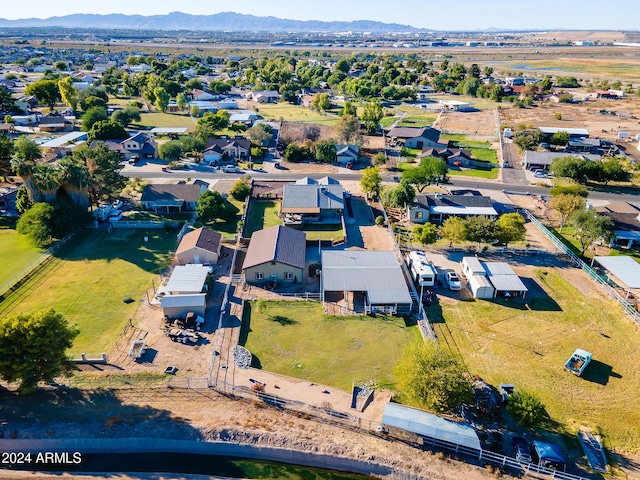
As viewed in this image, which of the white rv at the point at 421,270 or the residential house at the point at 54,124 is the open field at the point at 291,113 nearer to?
the residential house at the point at 54,124

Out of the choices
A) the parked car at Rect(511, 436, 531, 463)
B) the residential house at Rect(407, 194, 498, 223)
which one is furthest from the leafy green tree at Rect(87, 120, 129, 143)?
the parked car at Rect(511, 436, 531, 463)

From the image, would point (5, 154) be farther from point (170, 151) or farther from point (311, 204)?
point (311, 204)

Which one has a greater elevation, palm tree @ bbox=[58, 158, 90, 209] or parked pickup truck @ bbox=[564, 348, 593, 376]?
palm tree @ bbox=[58, 158, 90, 209]

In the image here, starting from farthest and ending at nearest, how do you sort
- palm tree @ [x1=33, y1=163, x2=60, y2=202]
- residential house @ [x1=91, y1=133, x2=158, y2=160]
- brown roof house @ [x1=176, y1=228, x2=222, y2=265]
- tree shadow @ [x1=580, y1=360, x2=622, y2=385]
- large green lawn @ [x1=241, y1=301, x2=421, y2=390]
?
residential house @ [x1=91, y1=133, x2=158, y2=160] → palm tree @ [x1=33, y1=163, x2=60, y2=202] → brown roof house @ [x1=176, y1=228, x2=222, y2=265] → large green lawn @ [x1=241, y1=301, x2=421, y2=390] → tree shadow @ [x1=580, y1=360, x2=622, y2=385]

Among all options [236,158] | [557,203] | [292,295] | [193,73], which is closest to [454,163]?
[557,203]

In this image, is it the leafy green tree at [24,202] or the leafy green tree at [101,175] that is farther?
the leafy green tree at [101,175]

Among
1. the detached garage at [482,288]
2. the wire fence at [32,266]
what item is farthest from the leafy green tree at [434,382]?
the wire fence at [32,266]

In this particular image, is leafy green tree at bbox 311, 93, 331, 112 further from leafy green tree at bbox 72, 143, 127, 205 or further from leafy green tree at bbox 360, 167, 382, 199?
leafy green tree at bbox 72, 143, 127, 205
